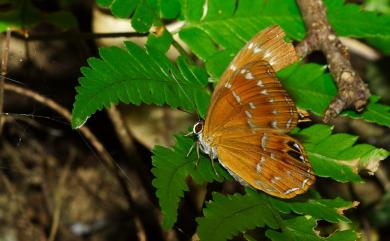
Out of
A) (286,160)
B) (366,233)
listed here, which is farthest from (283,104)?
(366,233)

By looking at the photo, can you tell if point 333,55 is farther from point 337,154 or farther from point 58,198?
point 58,198

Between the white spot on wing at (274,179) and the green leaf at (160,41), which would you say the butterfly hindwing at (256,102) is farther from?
the green leaf at (160,41)

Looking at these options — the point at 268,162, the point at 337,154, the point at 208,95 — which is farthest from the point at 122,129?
the point at 337,154

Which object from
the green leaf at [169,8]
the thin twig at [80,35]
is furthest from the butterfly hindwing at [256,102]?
the thin twig at [80,35]

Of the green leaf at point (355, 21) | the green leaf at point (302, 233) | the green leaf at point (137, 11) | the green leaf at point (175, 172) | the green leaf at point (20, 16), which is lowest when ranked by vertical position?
the green leaf at point (20, 16)

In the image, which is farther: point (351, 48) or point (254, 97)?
point (351, 48)

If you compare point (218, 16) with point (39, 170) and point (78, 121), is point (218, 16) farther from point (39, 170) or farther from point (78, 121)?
point (39, 170)
